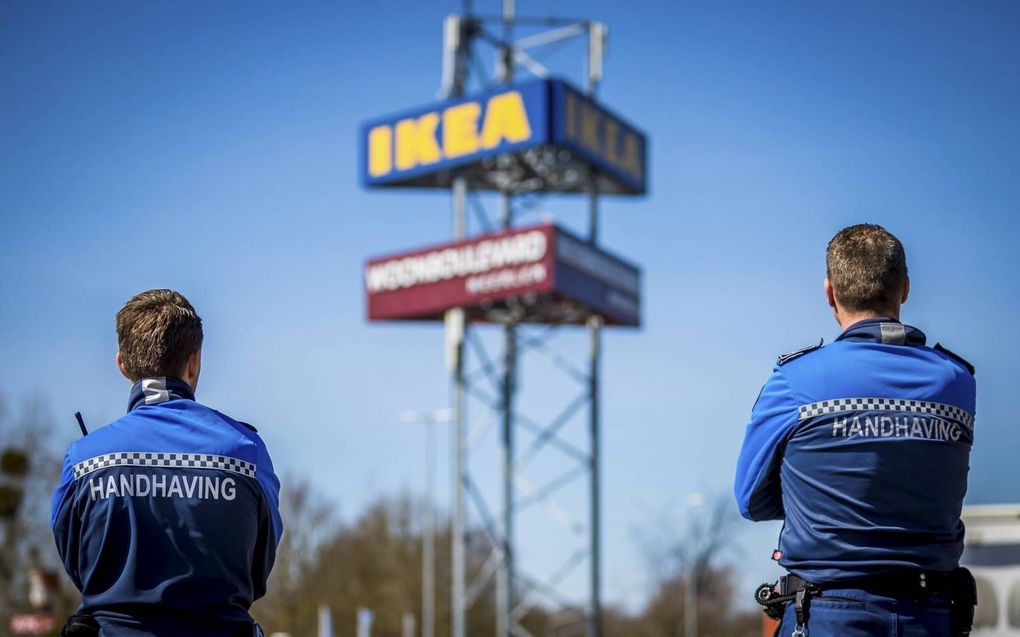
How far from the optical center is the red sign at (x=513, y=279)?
24.8m

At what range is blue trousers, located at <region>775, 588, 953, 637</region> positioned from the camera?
14.1 feet

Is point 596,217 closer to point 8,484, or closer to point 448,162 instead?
point 448,162

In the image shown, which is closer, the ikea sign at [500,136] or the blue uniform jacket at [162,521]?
the blue uniform jacket at [162,521]

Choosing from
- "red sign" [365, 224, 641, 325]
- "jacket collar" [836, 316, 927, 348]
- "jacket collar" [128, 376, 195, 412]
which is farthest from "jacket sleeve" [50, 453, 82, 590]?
"red sign" [365, 224, 641, 325]

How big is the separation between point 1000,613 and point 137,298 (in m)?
7.45

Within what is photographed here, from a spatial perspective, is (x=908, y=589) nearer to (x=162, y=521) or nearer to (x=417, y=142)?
(x=162, y=521)

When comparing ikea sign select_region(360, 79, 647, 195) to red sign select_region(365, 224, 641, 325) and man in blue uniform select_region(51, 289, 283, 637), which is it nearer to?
red sign select_region(365, 224, 641, 325)

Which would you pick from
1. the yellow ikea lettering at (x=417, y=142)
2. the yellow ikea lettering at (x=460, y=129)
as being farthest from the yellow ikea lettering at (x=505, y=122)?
the yellow ikea lettering at (x=417, y=142)

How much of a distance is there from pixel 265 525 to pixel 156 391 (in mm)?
571

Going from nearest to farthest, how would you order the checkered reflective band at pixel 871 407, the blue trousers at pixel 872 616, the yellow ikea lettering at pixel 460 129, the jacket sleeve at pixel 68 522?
the blue trousers at pixel 872 616 → the checkered reflective band at pixel 871 407 → the jacket sleeve at pixel 68 522 → the yellow ikea lettering at pixel 460 129

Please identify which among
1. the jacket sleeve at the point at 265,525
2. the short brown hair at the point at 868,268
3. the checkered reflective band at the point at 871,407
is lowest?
the jacket sleeve at the point at 265,525

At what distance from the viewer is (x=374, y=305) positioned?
27438 mm

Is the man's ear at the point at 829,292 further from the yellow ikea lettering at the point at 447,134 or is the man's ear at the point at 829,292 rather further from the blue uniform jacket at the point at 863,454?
the yellow ikea lettering at the point at 447,134

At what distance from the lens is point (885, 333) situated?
461cm
